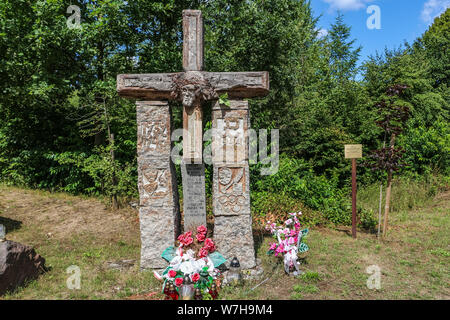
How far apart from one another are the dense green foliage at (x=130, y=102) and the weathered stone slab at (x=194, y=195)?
2.58 meters

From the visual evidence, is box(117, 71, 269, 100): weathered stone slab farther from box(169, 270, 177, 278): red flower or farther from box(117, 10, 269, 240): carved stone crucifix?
box(169, 270, 177, 278): red flower

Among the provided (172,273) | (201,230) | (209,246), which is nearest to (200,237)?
(201,230)

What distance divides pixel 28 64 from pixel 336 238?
8.50 meters

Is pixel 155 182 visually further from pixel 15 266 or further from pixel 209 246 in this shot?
pixel 15 266

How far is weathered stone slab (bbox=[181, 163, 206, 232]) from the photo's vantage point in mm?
4984

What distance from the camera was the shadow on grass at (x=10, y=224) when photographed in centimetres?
651

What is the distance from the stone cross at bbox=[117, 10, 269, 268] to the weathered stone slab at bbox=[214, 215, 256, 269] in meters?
0.03

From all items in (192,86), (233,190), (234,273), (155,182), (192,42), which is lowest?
(234,273)

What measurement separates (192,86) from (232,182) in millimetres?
1642

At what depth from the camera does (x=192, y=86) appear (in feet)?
Answer: 15.0

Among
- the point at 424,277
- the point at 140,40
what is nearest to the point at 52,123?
the point at 140,40

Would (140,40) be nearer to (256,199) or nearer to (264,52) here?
(264,52)

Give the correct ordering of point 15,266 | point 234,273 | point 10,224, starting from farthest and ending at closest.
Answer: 1. point 10,224
2. point 234,273
3. point 15,266

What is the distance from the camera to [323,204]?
25.2 feet
